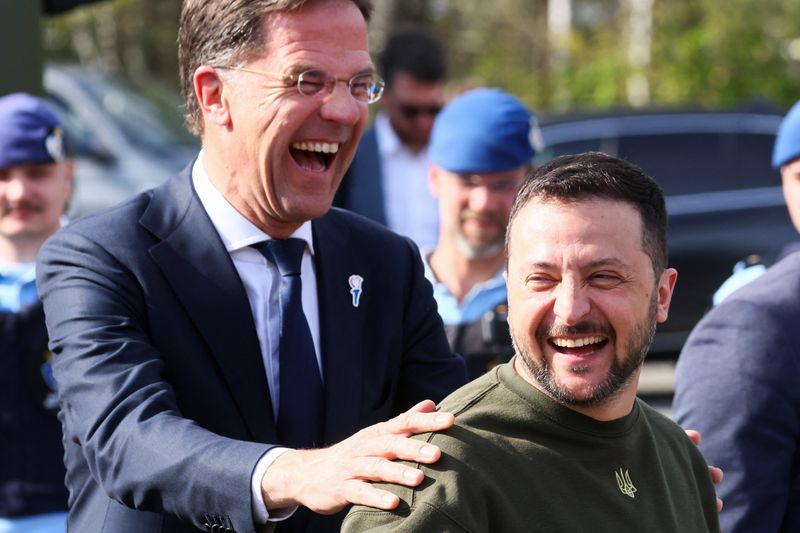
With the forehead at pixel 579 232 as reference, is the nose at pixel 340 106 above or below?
above

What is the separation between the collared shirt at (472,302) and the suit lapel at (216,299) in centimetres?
179

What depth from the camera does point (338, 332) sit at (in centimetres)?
300

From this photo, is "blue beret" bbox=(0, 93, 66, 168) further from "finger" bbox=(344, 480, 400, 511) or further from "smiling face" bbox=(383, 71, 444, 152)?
"finger" bbox=(344, 480, 400, 511)

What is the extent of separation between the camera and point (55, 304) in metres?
2.88

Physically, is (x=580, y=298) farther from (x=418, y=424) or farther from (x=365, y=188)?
(x=365, y=188)

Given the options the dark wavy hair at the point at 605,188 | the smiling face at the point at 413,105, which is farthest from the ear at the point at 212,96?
the smiling face at the point at 413,105

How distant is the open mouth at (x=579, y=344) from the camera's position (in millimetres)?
2561

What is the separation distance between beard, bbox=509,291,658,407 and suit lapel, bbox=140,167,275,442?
0.59m

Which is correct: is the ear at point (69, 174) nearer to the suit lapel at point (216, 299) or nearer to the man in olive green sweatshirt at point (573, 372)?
the suit lapel at point (216, 299)

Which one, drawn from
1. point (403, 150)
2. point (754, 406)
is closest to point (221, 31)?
point (754, 406)

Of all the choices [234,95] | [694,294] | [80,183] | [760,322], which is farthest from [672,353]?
[234,95]

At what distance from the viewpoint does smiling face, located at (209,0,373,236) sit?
294cm

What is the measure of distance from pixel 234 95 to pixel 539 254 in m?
0.84

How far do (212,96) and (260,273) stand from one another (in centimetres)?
41
